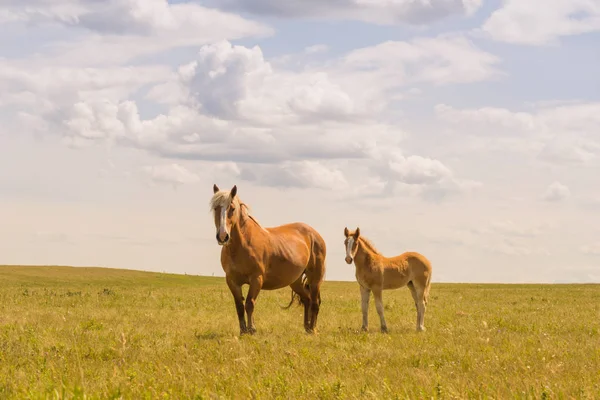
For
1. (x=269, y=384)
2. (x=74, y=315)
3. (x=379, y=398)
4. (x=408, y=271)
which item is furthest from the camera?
(x=74, y=315)

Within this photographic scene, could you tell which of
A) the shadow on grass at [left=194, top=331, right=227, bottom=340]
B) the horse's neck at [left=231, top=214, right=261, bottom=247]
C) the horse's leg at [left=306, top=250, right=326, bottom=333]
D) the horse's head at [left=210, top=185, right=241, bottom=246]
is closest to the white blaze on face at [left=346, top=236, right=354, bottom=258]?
the horse's leg at [left=306, top=250, right=326, bottom=333]

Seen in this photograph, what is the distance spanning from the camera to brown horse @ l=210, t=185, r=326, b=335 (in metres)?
13.1

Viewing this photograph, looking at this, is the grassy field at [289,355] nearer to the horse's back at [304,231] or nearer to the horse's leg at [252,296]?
the horse's leg at [252,296]

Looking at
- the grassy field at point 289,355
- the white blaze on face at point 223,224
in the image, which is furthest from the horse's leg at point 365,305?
the white blaze on face at point 223,224

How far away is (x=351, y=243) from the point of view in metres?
15.5

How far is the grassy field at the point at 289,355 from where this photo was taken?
290 inches

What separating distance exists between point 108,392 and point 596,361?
295 inches

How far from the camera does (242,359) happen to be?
30.9 feet

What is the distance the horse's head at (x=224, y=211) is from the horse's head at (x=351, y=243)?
3.47m

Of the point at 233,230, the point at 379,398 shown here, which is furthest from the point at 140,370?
the point at 233,230

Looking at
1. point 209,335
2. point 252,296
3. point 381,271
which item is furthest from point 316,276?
point 209,335

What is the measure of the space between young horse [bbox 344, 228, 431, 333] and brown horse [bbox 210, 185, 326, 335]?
1.10 m

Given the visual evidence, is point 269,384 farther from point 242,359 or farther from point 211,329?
point 211,329

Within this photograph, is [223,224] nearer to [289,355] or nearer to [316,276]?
[289,355]
